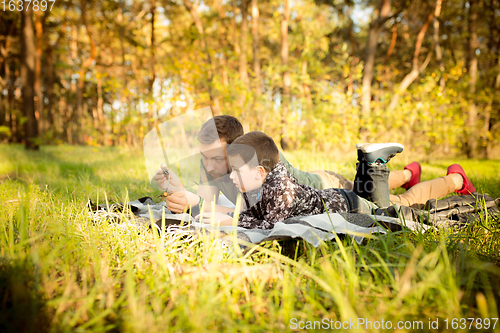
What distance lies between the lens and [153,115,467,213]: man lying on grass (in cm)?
219

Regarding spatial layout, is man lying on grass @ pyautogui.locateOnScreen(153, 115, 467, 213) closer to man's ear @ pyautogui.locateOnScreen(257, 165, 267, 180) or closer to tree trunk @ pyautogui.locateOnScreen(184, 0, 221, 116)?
man's ear @ pyautogui.locateOnScreen(257, 165, 267, 180)

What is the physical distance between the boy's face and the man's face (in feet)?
1.09

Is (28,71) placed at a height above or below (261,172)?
above

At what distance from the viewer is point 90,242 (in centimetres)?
136

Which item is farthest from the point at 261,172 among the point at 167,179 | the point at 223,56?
the point at 223,56

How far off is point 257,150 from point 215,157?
473mm

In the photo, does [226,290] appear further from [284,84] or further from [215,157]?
[284,84]

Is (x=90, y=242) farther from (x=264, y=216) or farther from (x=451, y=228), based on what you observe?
(x=451, y=228)

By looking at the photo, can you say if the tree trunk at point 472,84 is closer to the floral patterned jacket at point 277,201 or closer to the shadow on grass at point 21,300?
the floral patterned jacket at point 277,201

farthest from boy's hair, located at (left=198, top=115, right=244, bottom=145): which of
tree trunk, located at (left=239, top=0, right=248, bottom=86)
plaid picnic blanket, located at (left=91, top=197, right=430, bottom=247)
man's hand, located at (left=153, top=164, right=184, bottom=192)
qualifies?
tree trunk, located at (left=239, top=0, right=248, bottom=86)

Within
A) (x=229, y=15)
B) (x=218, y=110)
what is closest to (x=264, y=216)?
(x=218, y=110)

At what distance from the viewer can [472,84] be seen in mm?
8406

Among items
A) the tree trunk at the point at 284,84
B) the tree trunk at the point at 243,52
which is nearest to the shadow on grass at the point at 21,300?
the tree trunk at the point at 284,84

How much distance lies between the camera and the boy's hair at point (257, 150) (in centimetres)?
197
